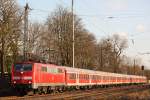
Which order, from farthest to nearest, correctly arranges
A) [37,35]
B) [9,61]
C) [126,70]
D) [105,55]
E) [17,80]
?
[126,70], [105,55], [37,35], [9,61], [17,80]

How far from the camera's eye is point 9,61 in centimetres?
6038

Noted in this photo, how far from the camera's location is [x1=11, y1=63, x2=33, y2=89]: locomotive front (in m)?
35.7

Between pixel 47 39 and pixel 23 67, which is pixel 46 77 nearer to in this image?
pixel 23 67

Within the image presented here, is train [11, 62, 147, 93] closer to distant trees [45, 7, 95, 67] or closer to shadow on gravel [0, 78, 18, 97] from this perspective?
shadow on gravel [0, 78, 18, 97]

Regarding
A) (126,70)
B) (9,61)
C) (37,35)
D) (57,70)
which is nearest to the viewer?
(57,70)

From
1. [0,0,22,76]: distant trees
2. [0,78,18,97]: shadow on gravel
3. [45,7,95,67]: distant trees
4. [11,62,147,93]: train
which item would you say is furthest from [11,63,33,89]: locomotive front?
[45,7,95,67]: distant trees

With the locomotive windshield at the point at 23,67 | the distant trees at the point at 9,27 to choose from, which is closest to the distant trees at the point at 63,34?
the distant trees at the point at 9,27

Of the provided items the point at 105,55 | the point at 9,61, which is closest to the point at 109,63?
the point at 105,55

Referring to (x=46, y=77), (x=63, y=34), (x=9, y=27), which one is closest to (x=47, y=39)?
(x=63, y=34)

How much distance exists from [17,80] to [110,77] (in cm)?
4323

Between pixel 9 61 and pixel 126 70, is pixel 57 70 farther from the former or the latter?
pixel 126 70

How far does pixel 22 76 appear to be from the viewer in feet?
118

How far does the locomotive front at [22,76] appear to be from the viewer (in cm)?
3566

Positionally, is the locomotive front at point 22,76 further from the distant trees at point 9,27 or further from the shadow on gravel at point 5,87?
the distant trees at point 9,27
